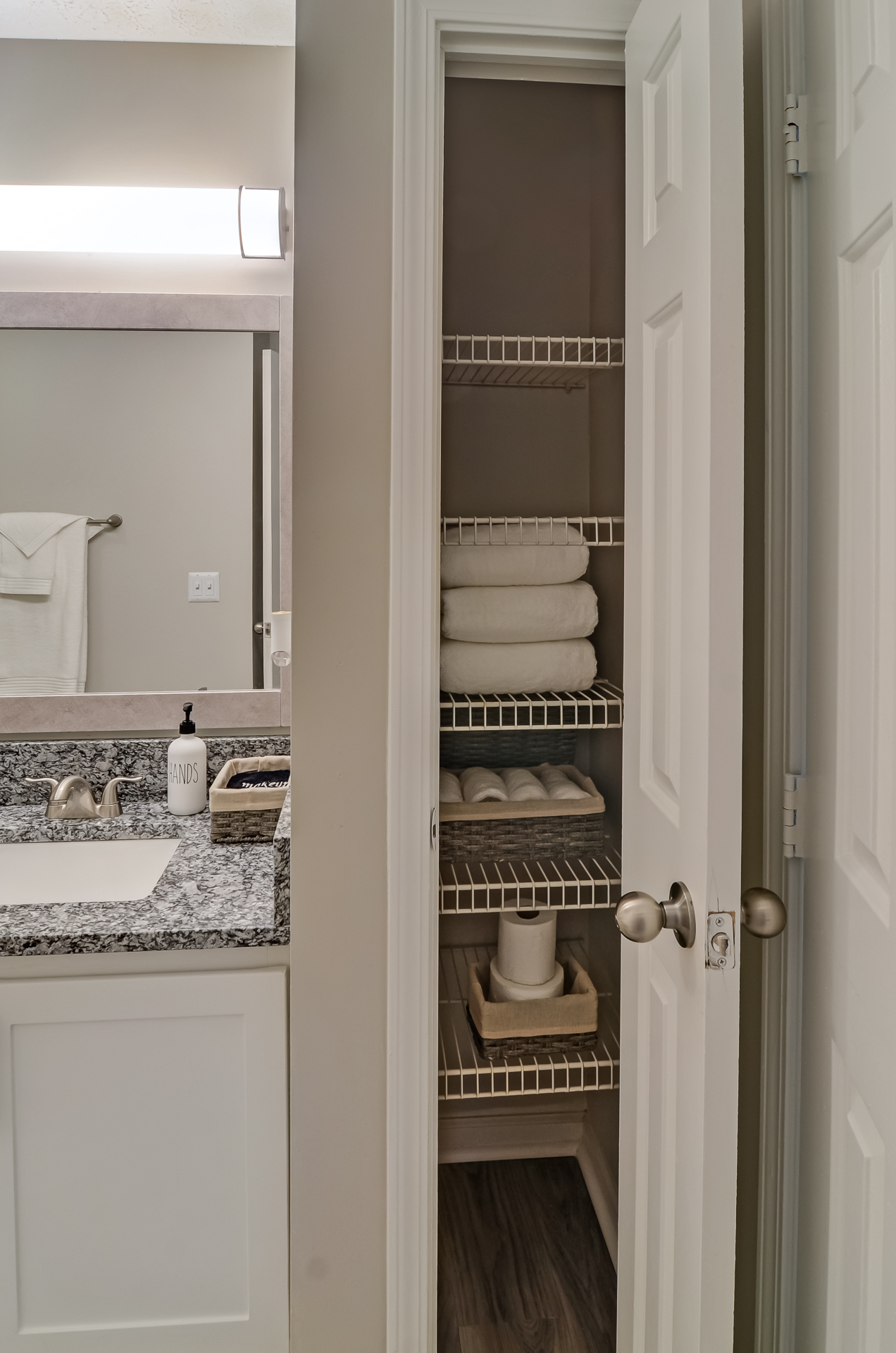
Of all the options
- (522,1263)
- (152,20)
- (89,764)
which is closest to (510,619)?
(89,764)

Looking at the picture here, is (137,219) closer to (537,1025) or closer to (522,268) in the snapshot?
(522,268)

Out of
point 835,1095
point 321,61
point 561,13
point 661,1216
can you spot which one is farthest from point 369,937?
point 561,13

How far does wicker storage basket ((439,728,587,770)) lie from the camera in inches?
69.9

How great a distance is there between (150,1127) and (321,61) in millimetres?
1512

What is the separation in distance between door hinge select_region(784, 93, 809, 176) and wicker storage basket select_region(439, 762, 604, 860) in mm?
998

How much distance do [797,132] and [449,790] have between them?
1.10 meters

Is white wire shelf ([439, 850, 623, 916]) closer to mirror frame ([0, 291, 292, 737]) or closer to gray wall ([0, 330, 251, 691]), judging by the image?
mirror frame ([0, 291, 292, 737])

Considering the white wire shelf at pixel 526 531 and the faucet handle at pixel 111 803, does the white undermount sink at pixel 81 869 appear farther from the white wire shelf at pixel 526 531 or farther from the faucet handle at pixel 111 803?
the white wire shelf at pixel 526 531

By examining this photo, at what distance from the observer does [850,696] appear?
2.73 feet

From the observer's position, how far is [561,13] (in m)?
1.11

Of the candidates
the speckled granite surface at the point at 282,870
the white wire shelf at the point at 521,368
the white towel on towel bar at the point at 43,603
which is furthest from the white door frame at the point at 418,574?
the white towel on towel bar at the point at 43,603

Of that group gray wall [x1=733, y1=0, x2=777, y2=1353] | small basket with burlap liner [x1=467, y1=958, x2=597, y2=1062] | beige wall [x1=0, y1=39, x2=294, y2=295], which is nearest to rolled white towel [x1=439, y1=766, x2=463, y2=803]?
small basket with burlap liner [x1=467, y1=958, x2=597, y2=1062]

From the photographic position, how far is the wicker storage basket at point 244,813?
1.47 metres

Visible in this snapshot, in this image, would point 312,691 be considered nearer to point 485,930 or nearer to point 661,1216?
point 661,1216
